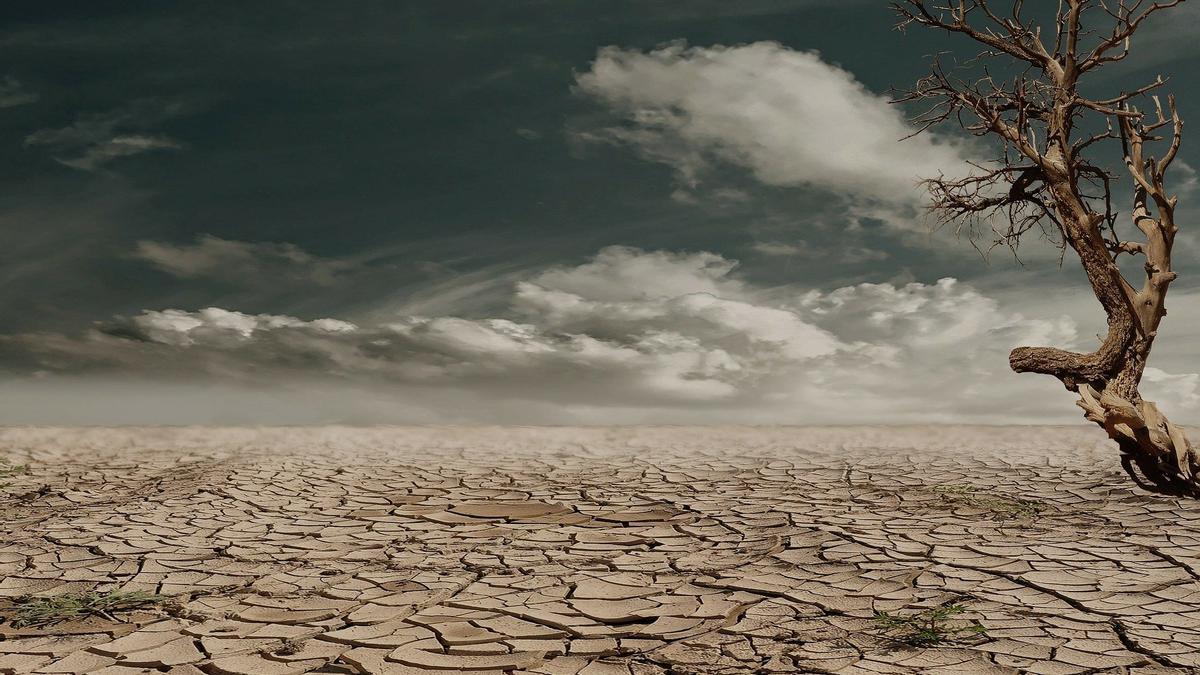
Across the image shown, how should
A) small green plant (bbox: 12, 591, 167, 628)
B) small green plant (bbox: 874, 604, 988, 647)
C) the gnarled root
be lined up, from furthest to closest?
the gnarled root
small green plant (bbox: 12, 591, 167, 628)
small green plant (bbox: 874, 604, 988, 647)

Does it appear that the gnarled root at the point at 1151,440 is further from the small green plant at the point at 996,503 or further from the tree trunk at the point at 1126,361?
the small green plant at the point at 996,503

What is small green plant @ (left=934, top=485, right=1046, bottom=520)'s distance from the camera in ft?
17.4

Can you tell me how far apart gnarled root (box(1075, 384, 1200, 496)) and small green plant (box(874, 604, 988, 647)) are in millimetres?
3074

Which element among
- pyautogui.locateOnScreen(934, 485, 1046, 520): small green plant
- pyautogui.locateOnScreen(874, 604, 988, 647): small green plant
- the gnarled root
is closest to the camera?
pyautogui.locateOnScreen(874, 604, 988, 647): small green plant

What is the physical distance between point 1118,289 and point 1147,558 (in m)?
2.25

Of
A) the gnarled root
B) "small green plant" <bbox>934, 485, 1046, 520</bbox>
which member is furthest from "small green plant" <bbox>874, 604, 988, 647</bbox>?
the gnarled root

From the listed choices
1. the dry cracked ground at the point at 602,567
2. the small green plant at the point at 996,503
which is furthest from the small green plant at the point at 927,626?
the small green plant at the point at 996,503

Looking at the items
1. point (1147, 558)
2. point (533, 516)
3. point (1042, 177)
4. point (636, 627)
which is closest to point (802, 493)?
point (533, 516)

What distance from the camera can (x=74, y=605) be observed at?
3594 millimetres

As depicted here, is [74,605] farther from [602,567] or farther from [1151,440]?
[1151,440]

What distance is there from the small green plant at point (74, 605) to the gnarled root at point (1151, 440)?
5.33m

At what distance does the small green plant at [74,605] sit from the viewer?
3.46 meters

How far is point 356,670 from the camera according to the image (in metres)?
2.89

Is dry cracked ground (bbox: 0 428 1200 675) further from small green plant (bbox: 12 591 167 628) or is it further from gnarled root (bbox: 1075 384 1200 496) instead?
gnarled root (bbox: 1075 384 1200 496)
